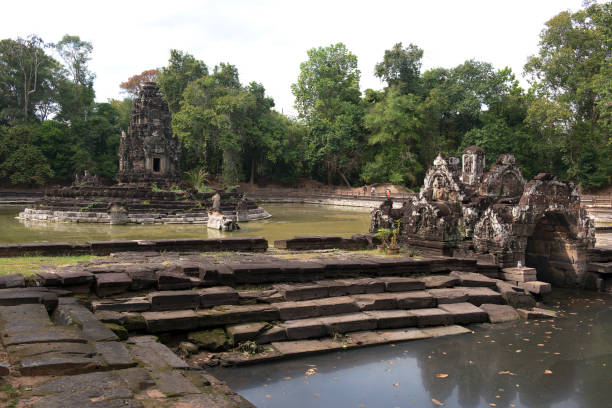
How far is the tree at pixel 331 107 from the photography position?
152ft

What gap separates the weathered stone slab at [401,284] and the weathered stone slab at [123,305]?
149 inches

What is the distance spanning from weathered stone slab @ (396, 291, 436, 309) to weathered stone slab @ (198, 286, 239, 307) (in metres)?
2.58

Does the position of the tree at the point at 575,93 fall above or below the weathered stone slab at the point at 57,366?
above

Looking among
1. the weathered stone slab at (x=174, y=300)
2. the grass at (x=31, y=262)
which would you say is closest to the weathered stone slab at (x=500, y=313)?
the weathered stone slab at (x=174, y=300)

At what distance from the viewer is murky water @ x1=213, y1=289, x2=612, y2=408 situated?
15.2ft

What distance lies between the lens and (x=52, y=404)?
117 inches

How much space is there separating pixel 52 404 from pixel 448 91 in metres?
47.1

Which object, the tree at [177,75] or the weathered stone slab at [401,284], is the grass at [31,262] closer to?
the weathered stone slab at [401,284]

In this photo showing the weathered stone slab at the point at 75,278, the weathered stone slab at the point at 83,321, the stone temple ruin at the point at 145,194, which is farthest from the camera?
the stone temple ruin at the point at 145,194

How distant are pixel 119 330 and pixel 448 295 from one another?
514 centimetres

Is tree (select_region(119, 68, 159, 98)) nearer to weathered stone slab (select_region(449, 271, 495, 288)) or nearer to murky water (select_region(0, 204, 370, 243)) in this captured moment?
murky water (select_region(0, 204, 370, 243))

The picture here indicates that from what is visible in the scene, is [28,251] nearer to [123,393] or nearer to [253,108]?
[123,393]

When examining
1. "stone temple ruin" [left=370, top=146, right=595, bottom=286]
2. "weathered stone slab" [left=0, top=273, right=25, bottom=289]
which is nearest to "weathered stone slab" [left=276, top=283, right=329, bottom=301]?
"weathered stone slab" [left=0, top=273, right=25, bottom=289]

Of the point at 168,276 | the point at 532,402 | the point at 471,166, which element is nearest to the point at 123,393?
the point at 168,276
